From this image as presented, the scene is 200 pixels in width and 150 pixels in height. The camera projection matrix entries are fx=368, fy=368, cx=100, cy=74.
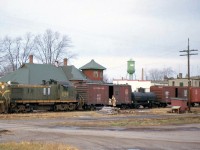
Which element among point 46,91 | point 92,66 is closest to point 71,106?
point 46,91

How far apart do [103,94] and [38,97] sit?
10602mm

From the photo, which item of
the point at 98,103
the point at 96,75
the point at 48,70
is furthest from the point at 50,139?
the point at 96,75

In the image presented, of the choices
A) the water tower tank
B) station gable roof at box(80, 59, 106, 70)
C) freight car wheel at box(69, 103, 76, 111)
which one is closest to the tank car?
freight car wheel at box(69, 103, 76, 111)

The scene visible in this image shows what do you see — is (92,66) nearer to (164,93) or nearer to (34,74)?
(34,74)

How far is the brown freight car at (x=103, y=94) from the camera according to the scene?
4753 cm

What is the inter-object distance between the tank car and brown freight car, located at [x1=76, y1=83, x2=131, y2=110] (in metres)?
1.87

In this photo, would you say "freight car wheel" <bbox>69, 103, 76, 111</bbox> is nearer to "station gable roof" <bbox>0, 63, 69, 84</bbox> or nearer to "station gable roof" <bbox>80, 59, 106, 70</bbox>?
"station gable roof" <bbox>0, 63, 69, 84</bbox>

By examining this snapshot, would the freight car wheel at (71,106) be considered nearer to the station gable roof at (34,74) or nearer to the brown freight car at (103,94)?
the brown freight car at (103,94)

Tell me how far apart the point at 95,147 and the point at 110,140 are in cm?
239

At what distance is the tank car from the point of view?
1545 inches

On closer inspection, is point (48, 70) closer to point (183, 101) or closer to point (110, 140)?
point (183, 101)

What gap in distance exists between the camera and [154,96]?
5738cm

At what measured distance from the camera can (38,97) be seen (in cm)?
4188

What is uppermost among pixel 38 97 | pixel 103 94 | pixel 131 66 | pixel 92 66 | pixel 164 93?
pixel 131 66
